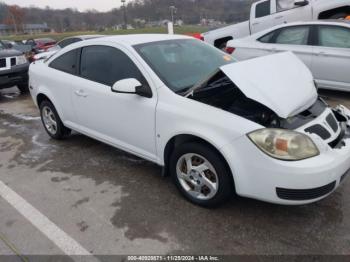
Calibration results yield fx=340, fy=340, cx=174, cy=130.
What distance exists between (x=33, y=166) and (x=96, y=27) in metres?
73.2

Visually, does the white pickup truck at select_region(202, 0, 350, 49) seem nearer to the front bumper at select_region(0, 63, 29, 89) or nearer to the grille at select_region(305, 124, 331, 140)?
the front bumper at select_region(0, 63, 29, 89)

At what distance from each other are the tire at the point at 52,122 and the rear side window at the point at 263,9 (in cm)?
653

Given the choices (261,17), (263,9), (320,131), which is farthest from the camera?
(263,9)

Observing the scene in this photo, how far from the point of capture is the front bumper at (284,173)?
2516mm

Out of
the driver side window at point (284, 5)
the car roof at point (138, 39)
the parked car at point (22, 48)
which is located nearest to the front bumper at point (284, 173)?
the car roof at point (138, 39)

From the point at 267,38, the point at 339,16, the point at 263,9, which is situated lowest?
the point at 267,38

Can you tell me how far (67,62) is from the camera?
449 cm

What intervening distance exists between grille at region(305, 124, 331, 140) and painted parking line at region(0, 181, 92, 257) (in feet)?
6.61

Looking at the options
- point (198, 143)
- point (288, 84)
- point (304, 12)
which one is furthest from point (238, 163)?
point (304, 12)

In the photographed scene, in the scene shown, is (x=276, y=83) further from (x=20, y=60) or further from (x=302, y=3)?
(x=20, y=60)

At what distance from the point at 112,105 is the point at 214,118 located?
1.34m

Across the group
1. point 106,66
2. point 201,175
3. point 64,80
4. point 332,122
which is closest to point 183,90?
point 201,175

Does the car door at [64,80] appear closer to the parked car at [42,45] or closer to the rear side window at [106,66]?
the rear side window at [106,66]

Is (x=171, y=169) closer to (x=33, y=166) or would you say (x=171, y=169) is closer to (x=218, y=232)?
(x=218, y=232)
